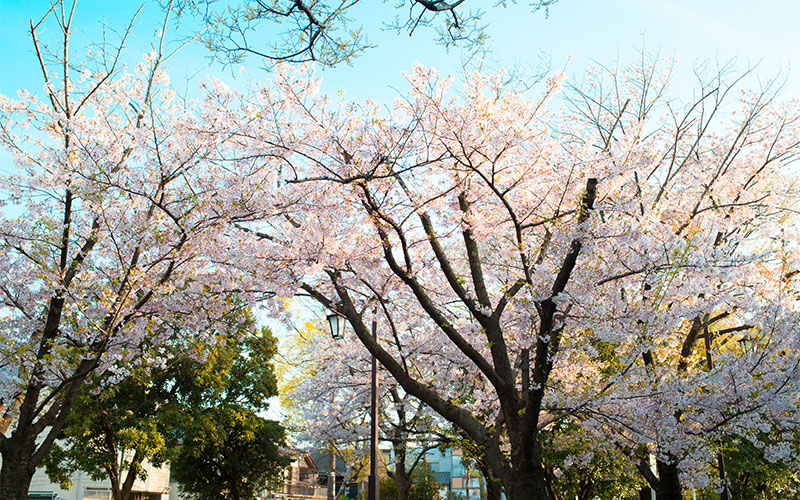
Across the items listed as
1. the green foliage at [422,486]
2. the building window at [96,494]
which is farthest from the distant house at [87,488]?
the green foliage at [422,486]

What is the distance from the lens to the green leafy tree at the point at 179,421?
21856 mm

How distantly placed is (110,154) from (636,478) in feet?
68.1

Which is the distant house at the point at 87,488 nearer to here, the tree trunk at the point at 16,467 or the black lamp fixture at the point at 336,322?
the tree trunk at the point at 16,467

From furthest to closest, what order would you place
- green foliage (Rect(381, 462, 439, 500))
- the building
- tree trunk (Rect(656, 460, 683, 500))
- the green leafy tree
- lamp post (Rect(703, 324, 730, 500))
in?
the building
green foliage (Rect(381, 462, 439, 500))
the green leafy tree
lamp post (Rect(703, 324, 730, 500))
tree trunk (Rect(656, 460, 683, 500))

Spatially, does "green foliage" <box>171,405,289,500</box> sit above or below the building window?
above

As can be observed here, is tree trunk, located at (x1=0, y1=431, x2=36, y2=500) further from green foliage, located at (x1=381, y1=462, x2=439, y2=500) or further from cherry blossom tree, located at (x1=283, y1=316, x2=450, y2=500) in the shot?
green foliage, located at (x1=381, y1=462, x2=439, y2=500)

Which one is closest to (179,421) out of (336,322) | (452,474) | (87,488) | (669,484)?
(87,488)

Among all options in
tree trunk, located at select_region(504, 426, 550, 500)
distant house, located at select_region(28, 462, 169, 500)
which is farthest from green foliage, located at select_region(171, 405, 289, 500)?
tree trunk, located at select_region(504, 426, 550, 500)

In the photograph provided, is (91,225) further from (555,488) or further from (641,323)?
(555,488)

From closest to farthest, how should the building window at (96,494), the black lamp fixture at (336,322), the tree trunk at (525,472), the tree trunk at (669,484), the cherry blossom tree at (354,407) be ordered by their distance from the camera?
the tree trunk at (525,472)
the black lamp fixture at (336,322)
the tree trunk at (669,484)
the cherry blossom tree at (354,407)
the building window at (96,494)

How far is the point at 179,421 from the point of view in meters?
23.1

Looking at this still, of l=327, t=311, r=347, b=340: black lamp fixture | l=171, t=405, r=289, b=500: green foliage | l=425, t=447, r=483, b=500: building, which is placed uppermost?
l=327, t=311, r=347, b=340: black lamp fixture

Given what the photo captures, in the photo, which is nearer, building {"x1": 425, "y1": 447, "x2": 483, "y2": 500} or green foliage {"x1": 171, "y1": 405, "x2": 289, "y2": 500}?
green foliage {"x1": 171, "y1": 405, "x2": 289, "y2": 500}

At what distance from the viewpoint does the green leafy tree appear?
21856mm
